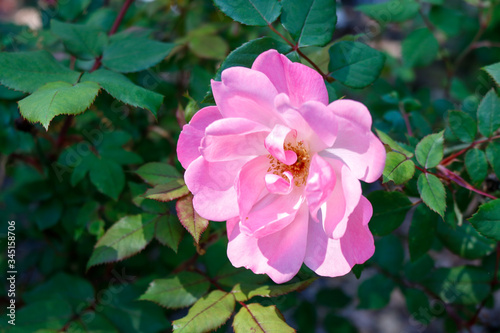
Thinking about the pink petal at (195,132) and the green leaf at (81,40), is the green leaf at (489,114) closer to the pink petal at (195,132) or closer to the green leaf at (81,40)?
the pink petal at (195,132)

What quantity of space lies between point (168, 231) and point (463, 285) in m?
1.01

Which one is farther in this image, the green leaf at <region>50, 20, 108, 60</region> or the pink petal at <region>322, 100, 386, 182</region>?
the green leaf at <region>50, 20, 108, 60</region>

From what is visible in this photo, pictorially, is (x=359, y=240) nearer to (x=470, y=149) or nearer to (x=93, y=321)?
(x=470, y=149)

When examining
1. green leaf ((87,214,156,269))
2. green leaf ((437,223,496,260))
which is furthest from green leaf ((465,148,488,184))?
green leaf ((87,214,156,269))

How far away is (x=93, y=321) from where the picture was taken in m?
1.28

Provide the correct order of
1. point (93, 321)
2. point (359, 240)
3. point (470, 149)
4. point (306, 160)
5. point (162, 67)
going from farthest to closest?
point (162, 67) → point (93, 321) → point (470, 149) → point (306, 160) → point (359, 240)

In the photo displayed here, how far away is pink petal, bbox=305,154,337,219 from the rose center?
0.16 meters

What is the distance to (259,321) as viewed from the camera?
35.7 inches

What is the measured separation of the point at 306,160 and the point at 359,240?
0.24 meters

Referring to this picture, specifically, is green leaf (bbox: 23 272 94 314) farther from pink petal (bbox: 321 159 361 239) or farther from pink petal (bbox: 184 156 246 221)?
pink petal (bbox: 321 159 361 239)

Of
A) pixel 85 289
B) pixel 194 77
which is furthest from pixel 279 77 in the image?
pixel 85 289

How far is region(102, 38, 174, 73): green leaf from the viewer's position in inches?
46.1

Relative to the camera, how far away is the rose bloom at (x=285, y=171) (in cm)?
75

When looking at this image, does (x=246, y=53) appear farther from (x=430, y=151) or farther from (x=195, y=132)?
(x=430, y=151)
